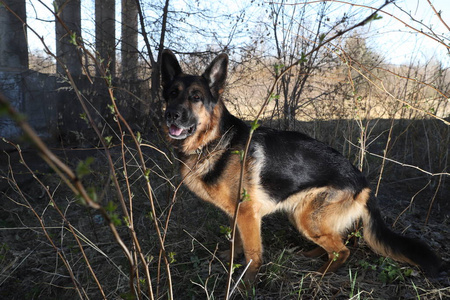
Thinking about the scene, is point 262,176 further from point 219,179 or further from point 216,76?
point 216,76

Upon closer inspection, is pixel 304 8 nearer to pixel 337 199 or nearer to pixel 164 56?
pixel 164 56

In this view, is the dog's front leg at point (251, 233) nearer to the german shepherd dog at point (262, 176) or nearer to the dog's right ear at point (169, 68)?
the german shepherd dog at point (262, 176)

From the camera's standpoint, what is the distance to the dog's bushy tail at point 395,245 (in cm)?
287

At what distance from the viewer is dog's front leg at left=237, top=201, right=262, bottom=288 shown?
3088 millimetres

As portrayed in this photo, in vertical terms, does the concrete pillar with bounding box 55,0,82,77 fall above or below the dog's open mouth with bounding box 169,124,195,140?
above

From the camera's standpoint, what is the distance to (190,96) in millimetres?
3230

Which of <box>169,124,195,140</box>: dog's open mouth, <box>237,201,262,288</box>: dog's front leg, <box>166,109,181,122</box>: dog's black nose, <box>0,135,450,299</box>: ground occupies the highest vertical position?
<box>166,109,181,122</box>: dog's black nose

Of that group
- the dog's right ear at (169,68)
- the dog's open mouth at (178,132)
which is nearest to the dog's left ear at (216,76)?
the dog's right ear at (169,68)

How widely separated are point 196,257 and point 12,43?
6673mm

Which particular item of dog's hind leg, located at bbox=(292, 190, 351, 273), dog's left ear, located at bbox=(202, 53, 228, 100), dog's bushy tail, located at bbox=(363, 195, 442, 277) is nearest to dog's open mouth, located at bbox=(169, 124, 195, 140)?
dog's left ear, located at bbox=(202, 53, 228, 100)

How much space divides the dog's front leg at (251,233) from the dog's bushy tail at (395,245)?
42.7 inches

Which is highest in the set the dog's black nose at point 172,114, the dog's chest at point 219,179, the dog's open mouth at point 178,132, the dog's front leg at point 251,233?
the dog's black nose at point 172,114

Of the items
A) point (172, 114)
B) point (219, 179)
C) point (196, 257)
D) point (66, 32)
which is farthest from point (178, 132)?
point (66, 32)

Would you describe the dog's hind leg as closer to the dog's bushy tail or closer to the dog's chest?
the dog's bushy tail
